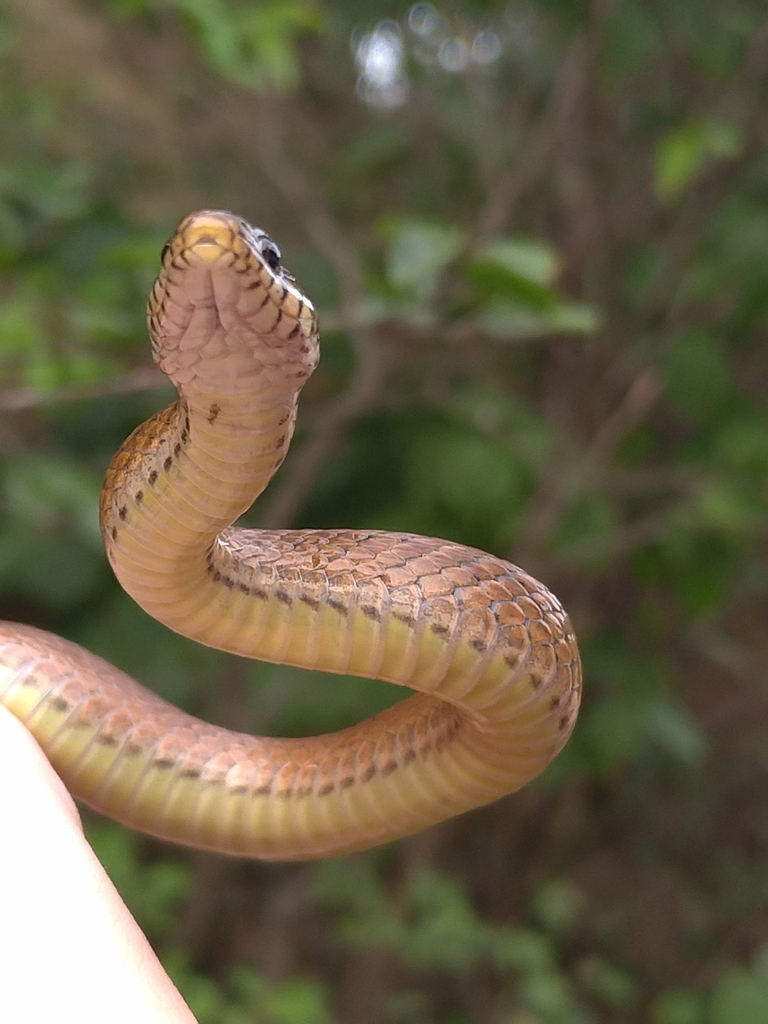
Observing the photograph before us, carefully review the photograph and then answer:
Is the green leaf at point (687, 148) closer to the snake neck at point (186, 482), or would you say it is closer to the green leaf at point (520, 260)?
the green leaf at point (520, 260)

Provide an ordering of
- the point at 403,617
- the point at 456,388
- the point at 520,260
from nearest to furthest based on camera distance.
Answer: the point at 403,617 → the point at 520,260 → the point at 456,388

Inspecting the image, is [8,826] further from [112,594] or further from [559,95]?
[559,95]

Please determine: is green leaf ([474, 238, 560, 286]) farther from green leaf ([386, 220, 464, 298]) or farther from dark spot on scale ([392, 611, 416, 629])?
dark spot on scale ([392, 611, 416, 629])

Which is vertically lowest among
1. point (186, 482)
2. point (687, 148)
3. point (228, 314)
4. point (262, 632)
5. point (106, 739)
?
point (106, 739)

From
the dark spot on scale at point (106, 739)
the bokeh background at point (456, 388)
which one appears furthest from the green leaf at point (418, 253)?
the dark spot on scale at point (106, 739)

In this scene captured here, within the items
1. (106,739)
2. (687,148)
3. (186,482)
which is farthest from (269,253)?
(687,148)

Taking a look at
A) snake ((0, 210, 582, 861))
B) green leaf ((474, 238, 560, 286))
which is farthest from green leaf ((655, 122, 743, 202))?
snake ((0, 210, 582, 861))

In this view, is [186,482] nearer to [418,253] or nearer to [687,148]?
[418,253]
